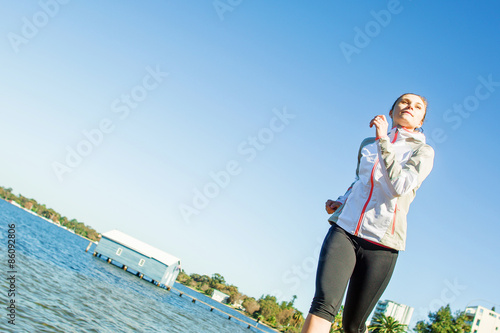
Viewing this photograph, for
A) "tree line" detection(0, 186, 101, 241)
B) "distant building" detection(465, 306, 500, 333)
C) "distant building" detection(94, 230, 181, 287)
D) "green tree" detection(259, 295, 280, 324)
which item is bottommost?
"tree line" detection(0, 186, 101, 241)

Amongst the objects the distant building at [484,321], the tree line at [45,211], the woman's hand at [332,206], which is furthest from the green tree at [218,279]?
the woman's hand at [332,206]

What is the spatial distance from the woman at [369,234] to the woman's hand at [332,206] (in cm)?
25

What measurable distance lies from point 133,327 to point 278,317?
104105 mm

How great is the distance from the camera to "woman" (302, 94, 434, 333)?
2.02m

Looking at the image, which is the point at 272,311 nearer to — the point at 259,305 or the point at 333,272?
the point at 259,305

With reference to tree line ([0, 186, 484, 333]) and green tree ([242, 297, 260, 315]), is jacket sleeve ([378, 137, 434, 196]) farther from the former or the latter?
green tree ([242, 297, 260, 315])

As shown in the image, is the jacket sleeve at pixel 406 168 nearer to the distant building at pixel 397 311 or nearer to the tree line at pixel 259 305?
the tree line at pixel 259 305

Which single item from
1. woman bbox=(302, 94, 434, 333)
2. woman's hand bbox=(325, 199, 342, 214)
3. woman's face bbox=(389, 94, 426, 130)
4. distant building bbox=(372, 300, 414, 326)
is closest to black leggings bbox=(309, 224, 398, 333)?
woman bbox=(302, 94, 434, 333)

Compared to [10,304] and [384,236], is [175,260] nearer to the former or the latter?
[10,304]

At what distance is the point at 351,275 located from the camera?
2189 millimetres

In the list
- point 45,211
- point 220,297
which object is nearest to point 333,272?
point 220,297

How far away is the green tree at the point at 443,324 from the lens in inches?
1972

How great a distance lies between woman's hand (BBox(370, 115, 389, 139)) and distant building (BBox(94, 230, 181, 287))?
170 ft

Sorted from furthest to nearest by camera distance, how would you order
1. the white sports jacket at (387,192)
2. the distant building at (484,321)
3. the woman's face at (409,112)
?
1. the distant building at (484,321)
2. the woman's face at (409,112)
3. the white sports jacket at (387,192)
